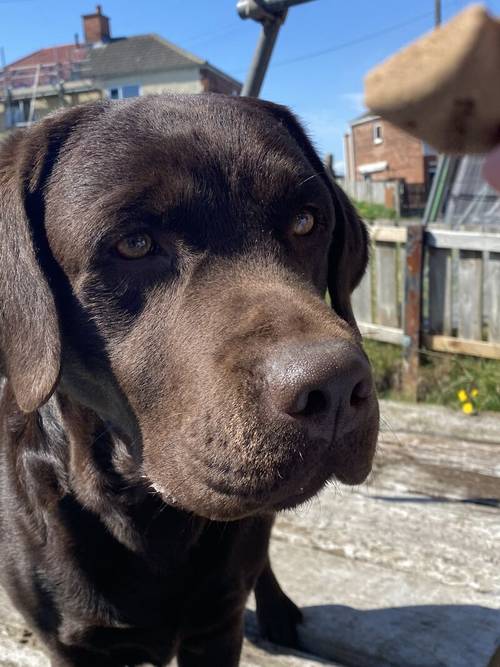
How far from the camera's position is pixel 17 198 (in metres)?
1.73

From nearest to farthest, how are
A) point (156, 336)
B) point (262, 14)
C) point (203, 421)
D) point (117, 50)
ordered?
point (203, 421) → point (156, 336) → point (262, 14) → point (117, 50)

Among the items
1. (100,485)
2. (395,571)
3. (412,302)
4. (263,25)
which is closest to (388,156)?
(412,302)

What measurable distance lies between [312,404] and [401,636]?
130cm

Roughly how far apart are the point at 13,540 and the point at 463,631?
4.69ft

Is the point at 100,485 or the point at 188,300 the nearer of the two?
the point at 188,300

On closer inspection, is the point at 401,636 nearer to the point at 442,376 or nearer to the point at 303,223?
the point at 303,223

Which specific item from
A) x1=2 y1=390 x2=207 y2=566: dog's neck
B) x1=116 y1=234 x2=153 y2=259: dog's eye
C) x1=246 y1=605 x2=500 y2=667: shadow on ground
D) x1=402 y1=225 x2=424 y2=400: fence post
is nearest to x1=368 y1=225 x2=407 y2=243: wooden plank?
x1=402 y1=225 x2=424 y2=400: fence post

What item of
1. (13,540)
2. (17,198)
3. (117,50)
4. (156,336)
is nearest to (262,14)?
(17,198)

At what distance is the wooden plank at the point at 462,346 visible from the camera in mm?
5480

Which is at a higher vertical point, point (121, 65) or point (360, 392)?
point (121, 65)

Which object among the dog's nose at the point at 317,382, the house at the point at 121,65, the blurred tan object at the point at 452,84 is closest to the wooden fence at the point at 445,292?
the dog's nose at the point at 317,382

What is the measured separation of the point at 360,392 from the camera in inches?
54.8

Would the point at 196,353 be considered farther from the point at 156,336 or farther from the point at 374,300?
the point at 374,300

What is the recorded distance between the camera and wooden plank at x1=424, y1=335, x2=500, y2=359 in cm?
548
